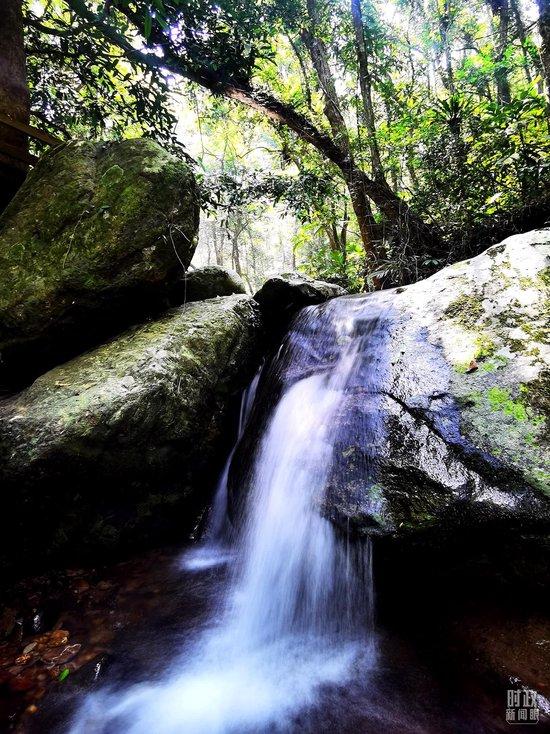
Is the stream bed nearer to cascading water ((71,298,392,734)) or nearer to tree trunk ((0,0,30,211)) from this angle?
cascading water ((71,298,392,734))

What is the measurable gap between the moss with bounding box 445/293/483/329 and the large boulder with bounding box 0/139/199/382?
329 centimetres

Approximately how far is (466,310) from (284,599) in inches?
125

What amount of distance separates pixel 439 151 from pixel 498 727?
7.57 metres

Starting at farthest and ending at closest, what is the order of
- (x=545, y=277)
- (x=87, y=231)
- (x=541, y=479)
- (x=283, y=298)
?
(x=283, y=298) < (x=87, y=231) < (x=545, y=277) < (x=541, y=479)

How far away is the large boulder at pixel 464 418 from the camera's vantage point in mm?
2557

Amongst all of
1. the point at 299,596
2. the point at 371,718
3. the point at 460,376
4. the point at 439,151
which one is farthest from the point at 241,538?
the point at 439,151

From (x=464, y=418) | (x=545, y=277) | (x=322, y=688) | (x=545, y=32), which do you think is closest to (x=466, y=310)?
(x=545, y=277)

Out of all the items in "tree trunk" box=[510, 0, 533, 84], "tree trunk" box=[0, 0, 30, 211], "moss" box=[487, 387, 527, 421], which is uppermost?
"tree trunk" box=[510, 0, 533, 84]

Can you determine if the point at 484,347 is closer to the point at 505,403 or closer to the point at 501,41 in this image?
the point at 505,403

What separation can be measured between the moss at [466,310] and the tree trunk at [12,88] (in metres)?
5.90

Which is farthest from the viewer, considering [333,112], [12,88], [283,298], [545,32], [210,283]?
[333,112]

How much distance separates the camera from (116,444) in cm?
368

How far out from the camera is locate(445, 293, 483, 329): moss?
12.1 ft

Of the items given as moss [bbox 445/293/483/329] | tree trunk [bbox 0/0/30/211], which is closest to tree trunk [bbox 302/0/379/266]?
moss [bbox 445/293/483/329]
